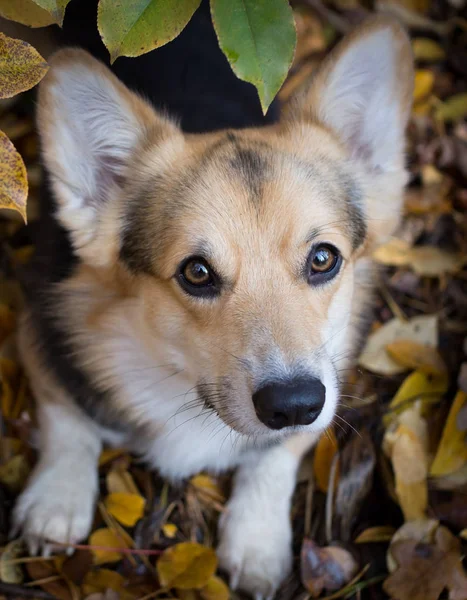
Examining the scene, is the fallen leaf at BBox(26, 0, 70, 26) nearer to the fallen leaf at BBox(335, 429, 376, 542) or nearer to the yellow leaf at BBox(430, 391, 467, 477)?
the fallen leaf at BBox(335, 429, 376, 542)

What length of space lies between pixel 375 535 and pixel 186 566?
62cm

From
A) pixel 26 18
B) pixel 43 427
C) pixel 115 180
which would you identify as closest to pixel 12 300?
pixel 43 427

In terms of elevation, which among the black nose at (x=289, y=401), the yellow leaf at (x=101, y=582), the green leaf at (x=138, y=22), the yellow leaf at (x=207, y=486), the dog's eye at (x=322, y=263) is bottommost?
the yellow leaf at (x=101, y=582)

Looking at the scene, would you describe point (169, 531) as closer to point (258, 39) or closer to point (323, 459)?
point (323, 459)

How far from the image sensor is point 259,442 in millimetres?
2270

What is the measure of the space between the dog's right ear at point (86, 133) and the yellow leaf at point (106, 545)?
912mm

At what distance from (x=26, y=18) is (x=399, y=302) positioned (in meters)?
1.86

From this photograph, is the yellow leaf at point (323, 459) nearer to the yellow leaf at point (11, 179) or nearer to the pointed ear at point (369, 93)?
the pointed ear at point (369, 93)

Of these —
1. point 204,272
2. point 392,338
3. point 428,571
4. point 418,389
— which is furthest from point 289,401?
point 392,338

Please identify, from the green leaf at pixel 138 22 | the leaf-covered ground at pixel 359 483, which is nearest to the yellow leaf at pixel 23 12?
the green leaf at pixel 138 22

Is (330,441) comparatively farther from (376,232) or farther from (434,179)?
(434,179)

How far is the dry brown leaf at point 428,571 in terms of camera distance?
6.79 feet

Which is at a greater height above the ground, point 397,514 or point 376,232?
point 376,232

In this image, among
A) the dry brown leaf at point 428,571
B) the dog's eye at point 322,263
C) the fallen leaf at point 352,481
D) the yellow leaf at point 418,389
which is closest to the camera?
the dog's eye at point 322,263
